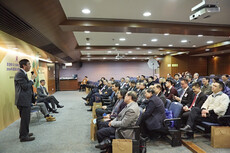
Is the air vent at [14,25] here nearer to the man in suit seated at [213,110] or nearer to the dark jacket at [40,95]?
the dark jacket at [40,95]

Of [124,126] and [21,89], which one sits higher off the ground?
[21,89]

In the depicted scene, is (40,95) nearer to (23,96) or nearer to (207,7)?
(23,96)

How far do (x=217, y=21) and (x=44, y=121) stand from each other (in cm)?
638

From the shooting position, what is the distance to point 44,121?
496 cm

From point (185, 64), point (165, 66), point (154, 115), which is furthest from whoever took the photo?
point (165, 66)

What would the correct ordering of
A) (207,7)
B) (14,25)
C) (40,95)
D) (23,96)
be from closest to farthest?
(207,7)
(23,96)
(14,25)
(40,95)

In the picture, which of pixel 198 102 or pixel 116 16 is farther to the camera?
pixel 116 16

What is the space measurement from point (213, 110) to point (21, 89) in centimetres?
392

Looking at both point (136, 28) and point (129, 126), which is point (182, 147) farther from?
point (136, 28)

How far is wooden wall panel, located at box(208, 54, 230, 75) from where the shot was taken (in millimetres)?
13495

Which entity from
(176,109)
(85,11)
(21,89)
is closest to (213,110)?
(176,109)

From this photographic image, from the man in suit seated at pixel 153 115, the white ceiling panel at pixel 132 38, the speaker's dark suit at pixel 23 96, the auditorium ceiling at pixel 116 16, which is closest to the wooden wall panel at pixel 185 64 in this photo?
the white ceiling panel at pixel 132 38

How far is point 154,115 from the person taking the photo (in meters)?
3.01

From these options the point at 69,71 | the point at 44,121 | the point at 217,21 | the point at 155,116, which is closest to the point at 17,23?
the point at 44,121
